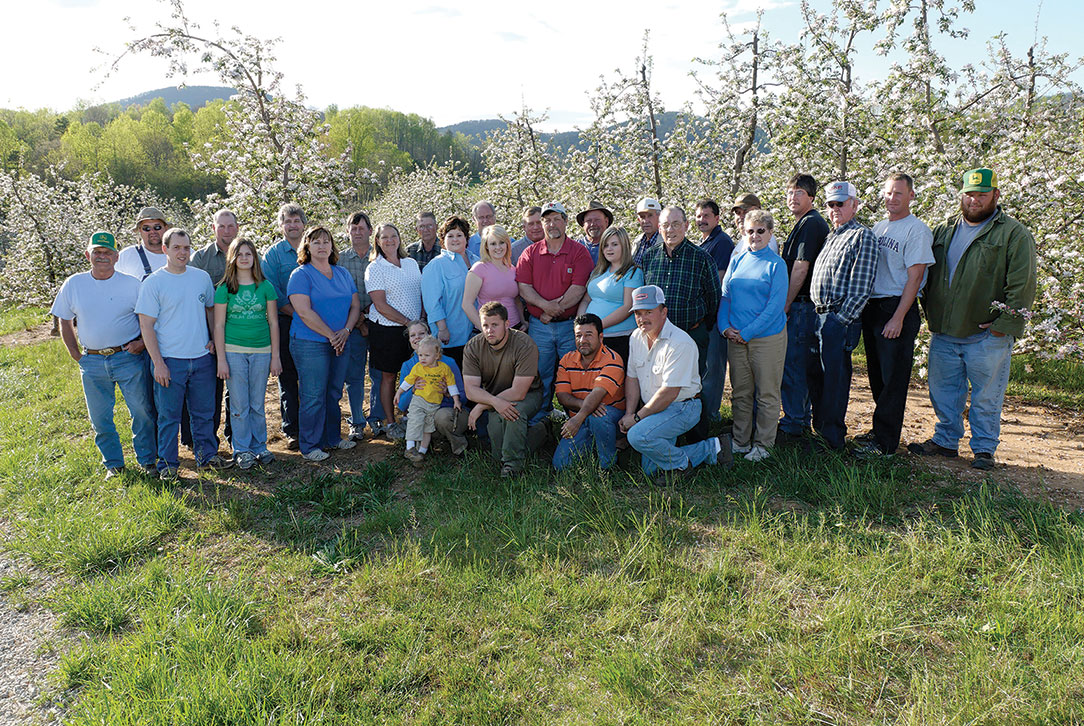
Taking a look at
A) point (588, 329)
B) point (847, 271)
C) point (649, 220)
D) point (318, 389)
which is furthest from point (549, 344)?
point (847, 271)

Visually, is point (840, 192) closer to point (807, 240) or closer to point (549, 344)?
point (807, 240)

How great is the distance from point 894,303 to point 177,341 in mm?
6255

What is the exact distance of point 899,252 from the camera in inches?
204

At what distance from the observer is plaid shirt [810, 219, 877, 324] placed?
5.09 m

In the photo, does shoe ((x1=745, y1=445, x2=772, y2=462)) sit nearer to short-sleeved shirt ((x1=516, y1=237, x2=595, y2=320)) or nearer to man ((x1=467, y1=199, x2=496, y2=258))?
short-sleeved shirt ((x1=516, y1=237, x2=595, y2=320))

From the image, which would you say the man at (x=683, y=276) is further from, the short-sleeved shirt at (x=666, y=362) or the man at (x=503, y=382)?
the man at (x=503, y=382)

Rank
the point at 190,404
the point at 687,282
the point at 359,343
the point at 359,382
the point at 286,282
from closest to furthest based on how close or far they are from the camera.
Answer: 1. the point at 687,282
2. the point at 190,404
3. the point at 286,282
4. the point at 359,343
5. the point at 359,382

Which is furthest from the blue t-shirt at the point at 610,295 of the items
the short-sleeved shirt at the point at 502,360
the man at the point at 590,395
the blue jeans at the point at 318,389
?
the blue jeans at the point at 318,389

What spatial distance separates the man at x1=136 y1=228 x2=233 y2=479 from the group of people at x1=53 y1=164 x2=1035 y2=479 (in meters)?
0.02

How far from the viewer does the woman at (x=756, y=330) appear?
5.16 m

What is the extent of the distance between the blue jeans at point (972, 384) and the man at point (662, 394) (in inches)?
78.3

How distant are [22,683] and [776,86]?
A: 36.3ft

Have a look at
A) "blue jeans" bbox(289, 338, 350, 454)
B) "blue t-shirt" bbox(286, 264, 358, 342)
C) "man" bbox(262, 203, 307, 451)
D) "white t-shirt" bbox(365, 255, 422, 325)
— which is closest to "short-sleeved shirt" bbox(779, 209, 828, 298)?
"white t-shirt" bbox(365, 255, 422, 325)

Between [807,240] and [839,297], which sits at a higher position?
[807,240]
